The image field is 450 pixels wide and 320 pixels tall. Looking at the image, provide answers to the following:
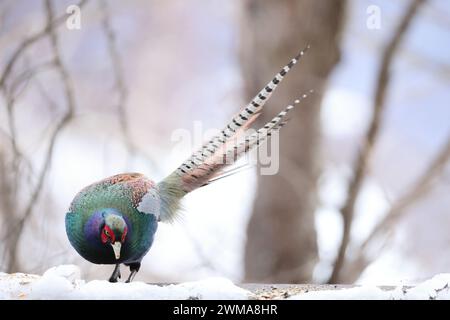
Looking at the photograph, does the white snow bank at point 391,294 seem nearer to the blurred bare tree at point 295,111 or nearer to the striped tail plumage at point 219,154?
the striped tail plumage at point 219,154

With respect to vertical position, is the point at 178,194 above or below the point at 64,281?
above

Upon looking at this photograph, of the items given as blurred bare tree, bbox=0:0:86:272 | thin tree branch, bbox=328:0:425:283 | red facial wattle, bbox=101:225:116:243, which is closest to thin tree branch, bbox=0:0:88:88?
blurred bare tree, bbox=0:0:86:272

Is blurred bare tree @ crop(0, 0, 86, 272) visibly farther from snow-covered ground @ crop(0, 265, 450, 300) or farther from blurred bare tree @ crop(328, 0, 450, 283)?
blurred bare tree @ crop(328, 0, 450, 283)

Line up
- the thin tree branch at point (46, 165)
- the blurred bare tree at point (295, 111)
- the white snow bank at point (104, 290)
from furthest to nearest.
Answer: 1. the blurred bare tree at point (295, 111)
2. the thin tree branch at point (46, 165)
3. the white snow bank at point (104, 290)

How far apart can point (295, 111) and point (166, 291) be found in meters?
2.19

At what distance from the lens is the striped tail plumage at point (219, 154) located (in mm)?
1444

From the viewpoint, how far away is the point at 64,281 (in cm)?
134

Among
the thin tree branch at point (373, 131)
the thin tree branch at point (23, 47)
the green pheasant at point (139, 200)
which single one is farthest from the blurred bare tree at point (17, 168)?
the thin tree branch at point (373, 131)

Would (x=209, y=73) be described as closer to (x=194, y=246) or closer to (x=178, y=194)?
(x=194, y=246)

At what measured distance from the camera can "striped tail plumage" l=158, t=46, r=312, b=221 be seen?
56.8 inches

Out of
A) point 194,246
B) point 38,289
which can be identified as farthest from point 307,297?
point 194,246

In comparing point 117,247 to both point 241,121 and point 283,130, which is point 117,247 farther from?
point 283,130

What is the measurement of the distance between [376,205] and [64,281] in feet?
9.01

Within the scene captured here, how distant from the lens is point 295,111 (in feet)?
11.3
